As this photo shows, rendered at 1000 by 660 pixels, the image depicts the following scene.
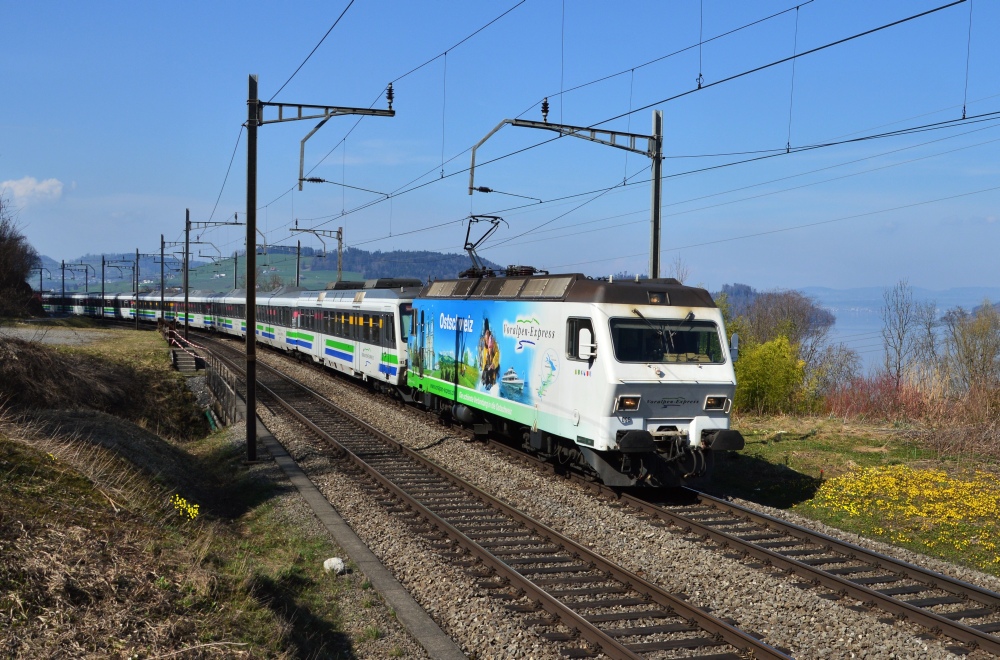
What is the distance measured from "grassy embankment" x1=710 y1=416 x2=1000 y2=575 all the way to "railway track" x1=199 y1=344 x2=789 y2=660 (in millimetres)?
4161

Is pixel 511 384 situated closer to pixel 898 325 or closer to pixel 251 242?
pixel 251 242

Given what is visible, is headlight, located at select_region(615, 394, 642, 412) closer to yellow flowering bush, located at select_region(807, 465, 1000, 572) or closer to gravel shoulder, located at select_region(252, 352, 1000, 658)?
gravel shoulder, located at select_region(252, 352, 1000, 658)

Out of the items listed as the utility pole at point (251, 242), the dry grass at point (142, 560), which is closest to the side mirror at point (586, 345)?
the dry grass at point (142, 560)

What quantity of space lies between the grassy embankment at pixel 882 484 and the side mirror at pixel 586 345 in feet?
11.4

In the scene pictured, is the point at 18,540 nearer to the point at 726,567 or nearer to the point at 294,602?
the point at 294,602

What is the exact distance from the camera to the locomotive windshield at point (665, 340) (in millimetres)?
11984

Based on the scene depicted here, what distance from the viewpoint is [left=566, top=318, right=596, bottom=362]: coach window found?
473 inches

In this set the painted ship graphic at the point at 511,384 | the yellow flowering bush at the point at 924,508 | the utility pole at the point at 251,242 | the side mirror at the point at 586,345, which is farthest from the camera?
the utility pole at the point at 251,242

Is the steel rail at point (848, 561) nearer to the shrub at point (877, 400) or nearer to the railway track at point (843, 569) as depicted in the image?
the railway track at point (843, 569)

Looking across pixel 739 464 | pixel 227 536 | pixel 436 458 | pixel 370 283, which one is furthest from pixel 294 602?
pixel 370 283

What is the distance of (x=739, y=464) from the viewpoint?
15391 millimetres

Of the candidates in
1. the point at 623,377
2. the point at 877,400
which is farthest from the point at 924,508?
the point at 877,400

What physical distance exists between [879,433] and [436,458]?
34.2 feet

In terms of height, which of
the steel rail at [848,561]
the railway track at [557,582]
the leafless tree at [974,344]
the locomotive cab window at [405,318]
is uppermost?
the locomotive cab window at [405,318]
